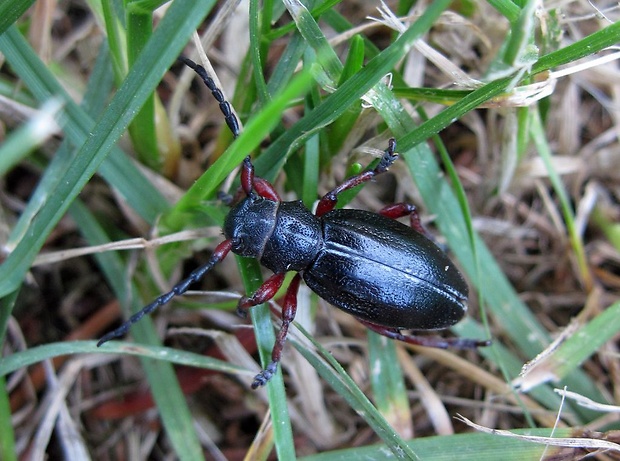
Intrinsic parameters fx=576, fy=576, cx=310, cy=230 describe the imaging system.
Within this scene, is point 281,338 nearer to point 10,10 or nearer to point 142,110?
point 142,110

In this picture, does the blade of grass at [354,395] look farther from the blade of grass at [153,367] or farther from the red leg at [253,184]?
the blade of grass at [153,367]

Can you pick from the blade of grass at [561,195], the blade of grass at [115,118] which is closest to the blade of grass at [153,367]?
the blade of grass at [115,118]

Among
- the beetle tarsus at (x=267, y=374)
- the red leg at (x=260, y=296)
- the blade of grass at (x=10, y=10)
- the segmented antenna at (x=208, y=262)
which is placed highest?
the blade of grass at (x=10, y=10)

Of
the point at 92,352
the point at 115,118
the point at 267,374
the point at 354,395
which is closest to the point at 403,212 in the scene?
the point at 354,395

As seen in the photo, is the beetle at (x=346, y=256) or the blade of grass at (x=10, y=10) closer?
the blade of grass at (x=10, y=10)

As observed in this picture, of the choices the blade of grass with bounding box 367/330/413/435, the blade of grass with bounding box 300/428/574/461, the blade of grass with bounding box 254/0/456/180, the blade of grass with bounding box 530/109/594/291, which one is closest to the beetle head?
the blade of grass with bounding box 254/0/456/180

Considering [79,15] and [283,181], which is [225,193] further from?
[79,15]
